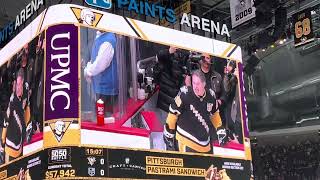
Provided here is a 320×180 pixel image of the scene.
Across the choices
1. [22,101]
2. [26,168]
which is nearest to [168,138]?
[26,168]

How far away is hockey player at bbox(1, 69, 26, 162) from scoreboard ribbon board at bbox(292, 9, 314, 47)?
7.32 m

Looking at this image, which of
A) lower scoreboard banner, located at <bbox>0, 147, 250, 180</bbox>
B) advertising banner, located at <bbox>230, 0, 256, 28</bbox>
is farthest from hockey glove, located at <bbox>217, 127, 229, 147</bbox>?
advertising banner, located at <bbox>230, 0, 256, 28</bbox>

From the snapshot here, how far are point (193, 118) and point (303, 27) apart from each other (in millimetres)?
5824

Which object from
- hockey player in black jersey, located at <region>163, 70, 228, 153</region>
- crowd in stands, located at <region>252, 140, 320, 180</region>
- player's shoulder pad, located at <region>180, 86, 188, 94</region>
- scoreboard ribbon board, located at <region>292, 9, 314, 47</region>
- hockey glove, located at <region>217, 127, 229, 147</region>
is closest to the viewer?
hockey player in black jersey, located at <region>163, 70, 228, 153</region>

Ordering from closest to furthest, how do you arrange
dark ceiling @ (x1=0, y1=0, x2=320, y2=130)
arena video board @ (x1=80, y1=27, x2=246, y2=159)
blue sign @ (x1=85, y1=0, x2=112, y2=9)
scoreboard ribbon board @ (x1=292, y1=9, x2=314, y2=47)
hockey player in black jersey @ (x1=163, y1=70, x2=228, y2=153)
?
arena video board @ (x1=80, y1=27, x2=246, y2=159)
blue sign @ (x1=85, y1=0, x2=112, y2=9)
hockey player in black jersey @ (x1=163, y1=70, x2=228, y2=153)
scoreboard ribbon board @ (x1=292, y1=9, x2=314, y2=47)
dark ceiling @ (x1=0, y1=0, x2=320, y2=130)

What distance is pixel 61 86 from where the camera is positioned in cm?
654

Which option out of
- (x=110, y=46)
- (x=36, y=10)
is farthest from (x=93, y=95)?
(x=36, y=10)

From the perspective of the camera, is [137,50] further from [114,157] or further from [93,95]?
[114,157]

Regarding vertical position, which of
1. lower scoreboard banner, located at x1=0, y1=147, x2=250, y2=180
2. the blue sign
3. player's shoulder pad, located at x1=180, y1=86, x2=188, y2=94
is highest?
the blue sign

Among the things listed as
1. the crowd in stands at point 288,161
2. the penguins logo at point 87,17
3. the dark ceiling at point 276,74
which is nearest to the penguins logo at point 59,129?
the penguins logo at point 87,17

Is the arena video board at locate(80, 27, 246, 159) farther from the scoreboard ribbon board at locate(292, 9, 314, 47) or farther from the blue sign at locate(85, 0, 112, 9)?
the scoreboard ribbon board at locate(292, 9, 314, 47)

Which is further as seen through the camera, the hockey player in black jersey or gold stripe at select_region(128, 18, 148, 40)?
the hockey player in black jersey

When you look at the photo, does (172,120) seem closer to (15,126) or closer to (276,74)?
(15,126)

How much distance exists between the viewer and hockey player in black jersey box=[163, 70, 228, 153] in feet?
24.7
